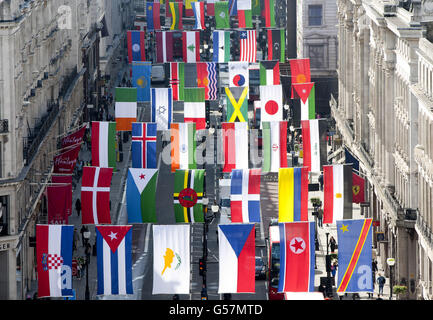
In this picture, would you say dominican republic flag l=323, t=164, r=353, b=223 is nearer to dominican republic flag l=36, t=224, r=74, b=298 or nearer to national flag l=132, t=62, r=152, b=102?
dominican republic flag l=36, t=224, r=74, b=298

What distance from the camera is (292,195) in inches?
2207

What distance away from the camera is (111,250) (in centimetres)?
4394

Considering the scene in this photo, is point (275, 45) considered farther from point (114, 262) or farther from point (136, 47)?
point (114, 262)

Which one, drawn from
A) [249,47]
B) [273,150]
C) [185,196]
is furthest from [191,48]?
[185,196]

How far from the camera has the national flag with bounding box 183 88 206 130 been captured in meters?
79.7

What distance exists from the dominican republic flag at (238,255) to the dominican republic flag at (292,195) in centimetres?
1352

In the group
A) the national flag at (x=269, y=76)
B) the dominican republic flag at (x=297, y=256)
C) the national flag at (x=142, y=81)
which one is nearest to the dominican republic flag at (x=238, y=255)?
the dominican republic flag at (x=297, y=256)

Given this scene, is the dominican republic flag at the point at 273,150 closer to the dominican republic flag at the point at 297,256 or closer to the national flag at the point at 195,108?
the national flag at the point at 195,108

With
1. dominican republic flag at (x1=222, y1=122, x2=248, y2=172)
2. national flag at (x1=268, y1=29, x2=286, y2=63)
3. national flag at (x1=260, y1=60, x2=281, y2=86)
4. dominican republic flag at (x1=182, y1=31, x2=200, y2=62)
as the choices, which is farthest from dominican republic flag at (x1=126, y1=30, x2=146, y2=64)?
dominican republic flag at (x1=222, y1=122, x2=248, y2=172)

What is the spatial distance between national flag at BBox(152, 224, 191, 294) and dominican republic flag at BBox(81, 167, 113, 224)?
1445 centimetres

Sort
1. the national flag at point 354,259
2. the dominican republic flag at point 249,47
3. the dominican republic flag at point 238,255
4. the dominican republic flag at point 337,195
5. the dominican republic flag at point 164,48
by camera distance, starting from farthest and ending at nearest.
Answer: the dominican republic flag at point 164,48, the dominican republic flag at point 249,47, the dominican republic flag at point 337,195, the national flag at point 354,259, the dominican republic flag at point 238,255

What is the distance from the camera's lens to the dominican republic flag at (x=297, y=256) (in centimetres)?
4322
